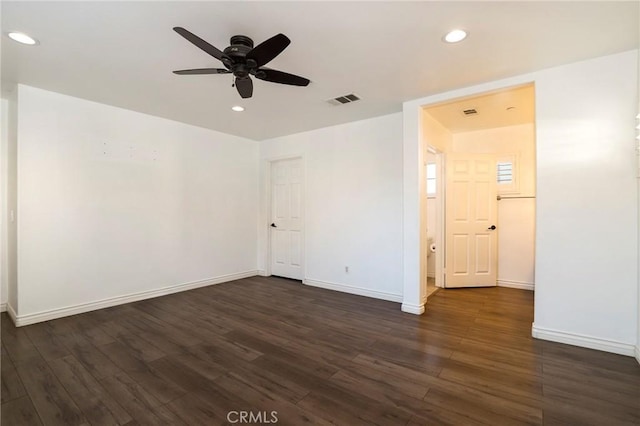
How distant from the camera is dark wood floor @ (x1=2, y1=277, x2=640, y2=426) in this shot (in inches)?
70.3

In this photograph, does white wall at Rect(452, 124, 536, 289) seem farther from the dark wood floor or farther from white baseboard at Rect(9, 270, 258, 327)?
white baseboard at Rect(9, 270, 258, 327)

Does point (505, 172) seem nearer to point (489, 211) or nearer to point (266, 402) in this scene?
point (489, 211)

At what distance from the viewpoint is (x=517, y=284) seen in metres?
4.62

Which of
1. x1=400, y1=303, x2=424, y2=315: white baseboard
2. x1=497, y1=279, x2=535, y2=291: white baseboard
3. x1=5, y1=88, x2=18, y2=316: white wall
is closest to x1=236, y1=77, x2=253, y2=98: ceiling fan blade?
x1=5, y1=88, x2=18, y2=316: white wall

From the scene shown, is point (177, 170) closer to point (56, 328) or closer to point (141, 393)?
point (56, 328)

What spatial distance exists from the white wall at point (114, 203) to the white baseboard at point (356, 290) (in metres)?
1.55

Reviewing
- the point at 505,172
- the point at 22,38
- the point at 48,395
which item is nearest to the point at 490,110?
the point at 505,172

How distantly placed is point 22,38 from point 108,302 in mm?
3000

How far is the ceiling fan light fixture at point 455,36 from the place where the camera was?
2.14 meters

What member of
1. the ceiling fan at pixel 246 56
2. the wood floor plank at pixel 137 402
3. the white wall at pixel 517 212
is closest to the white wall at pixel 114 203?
the wood floor plank at pixel 137 402

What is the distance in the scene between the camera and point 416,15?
1963 mm

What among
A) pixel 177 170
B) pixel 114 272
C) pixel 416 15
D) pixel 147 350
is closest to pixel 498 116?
pixel 416 15

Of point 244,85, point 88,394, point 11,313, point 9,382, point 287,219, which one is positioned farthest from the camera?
point 287,219

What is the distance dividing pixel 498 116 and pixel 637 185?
6.88 feet
